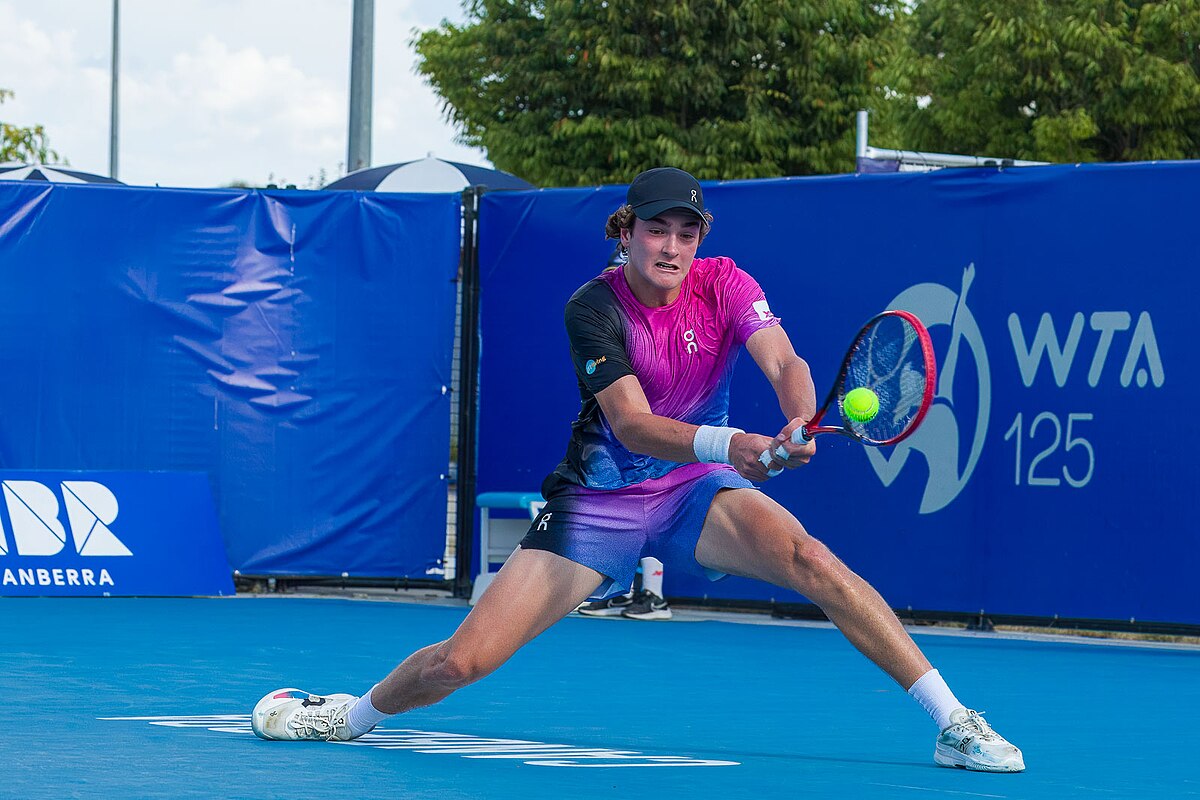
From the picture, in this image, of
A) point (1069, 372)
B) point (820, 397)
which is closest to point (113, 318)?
point (820, 397)

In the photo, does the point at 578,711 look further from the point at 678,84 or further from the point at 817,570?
the point at 678,84

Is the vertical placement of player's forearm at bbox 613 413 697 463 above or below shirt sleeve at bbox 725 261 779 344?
below

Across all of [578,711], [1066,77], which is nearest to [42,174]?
[578,711]

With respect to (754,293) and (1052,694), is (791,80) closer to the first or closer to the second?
(1052,694)

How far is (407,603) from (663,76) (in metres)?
17.4

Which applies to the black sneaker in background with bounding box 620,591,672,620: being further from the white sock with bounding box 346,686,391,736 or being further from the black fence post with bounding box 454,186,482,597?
the white sock with bounding box 346,686,391,736

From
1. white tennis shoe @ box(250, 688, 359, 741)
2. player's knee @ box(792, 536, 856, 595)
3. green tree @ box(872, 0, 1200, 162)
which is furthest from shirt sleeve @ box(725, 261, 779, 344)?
green tree @ box(872, 0, 1200, 162)

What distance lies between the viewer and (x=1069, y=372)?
30.5 feet

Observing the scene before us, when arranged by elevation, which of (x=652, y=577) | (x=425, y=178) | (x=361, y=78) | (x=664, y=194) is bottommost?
(x=652, y=577)

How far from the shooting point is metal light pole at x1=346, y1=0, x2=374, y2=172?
15477 millimetres

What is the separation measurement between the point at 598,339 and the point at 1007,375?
4.84m

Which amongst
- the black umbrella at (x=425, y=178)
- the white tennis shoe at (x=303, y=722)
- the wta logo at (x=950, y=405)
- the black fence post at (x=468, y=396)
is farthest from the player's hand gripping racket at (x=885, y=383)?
the black umbrella at (x=425, y=178)

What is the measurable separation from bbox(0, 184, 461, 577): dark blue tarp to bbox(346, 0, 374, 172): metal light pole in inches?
177

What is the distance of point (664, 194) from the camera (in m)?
5.08
